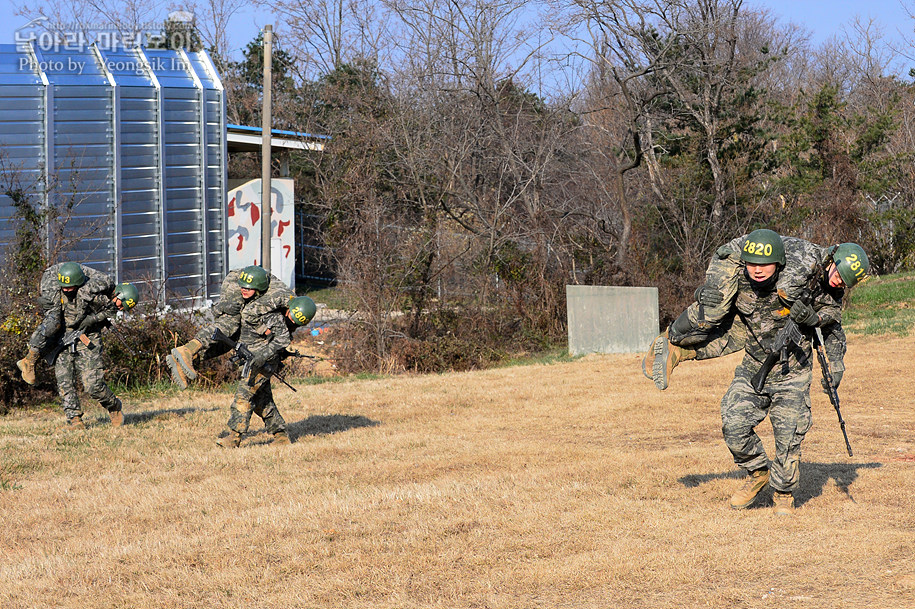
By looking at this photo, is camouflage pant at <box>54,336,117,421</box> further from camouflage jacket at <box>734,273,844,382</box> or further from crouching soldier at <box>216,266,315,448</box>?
camouflage jacket at <box>734,273,844,382</box>

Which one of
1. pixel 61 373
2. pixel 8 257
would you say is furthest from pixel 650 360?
pixel 8 257

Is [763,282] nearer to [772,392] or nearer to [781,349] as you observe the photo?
[781,349]

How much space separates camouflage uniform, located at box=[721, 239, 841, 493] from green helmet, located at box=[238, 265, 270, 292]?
181 inches

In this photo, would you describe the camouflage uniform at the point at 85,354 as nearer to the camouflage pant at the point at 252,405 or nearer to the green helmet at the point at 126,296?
the green helmet at the point at 126,296

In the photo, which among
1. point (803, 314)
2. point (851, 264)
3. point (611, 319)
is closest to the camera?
point (851, 264)

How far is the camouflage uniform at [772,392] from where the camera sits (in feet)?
20.8

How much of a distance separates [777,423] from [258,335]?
503 centimetres

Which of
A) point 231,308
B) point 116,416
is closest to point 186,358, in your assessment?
point 231,308

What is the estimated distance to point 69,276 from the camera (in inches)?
397

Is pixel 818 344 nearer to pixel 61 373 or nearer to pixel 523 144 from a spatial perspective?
pixel 61 373

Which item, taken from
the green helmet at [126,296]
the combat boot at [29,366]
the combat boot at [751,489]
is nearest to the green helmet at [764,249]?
the combat boot at [751,489]

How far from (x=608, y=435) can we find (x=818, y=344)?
404cm

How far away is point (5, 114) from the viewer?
1827 cm

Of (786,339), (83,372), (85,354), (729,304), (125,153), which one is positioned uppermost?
(125,153)
